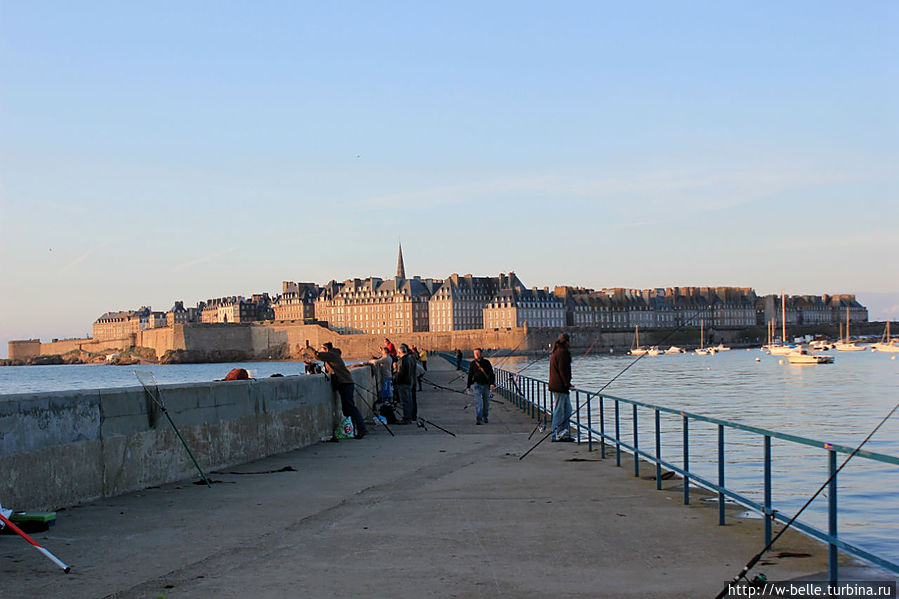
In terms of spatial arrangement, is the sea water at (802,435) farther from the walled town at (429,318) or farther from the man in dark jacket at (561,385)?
the walled town at (429,318)

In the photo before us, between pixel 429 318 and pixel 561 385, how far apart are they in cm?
15224

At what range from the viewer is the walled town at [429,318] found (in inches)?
5674

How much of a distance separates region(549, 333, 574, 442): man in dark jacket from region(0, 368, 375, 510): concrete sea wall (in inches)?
135

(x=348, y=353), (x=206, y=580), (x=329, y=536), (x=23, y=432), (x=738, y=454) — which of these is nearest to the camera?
(x=206, y=580)

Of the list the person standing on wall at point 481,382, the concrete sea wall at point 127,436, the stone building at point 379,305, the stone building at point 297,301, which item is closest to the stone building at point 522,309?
the stone building at point 379,305

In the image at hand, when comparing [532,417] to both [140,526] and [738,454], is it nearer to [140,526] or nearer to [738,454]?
[738,454]

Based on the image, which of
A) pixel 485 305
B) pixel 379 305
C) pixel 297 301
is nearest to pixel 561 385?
pixel 485 305

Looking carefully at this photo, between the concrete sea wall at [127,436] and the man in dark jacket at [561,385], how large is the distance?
11.3 feet

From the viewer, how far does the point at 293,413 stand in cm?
1334

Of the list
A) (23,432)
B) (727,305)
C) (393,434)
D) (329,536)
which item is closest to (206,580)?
(329,536)

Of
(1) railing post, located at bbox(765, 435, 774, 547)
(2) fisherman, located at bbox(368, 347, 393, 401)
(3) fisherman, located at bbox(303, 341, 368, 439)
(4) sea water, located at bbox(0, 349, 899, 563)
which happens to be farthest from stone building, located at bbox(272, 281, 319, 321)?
(1) railing post, located at bbox(765, 435, 774, 547)

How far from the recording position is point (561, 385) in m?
13.7

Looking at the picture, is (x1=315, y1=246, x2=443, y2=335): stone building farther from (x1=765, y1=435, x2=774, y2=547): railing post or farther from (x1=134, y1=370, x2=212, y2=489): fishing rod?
(x1=765, y1=435, x2=774, y2=547): railing post

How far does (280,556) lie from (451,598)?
152cm
